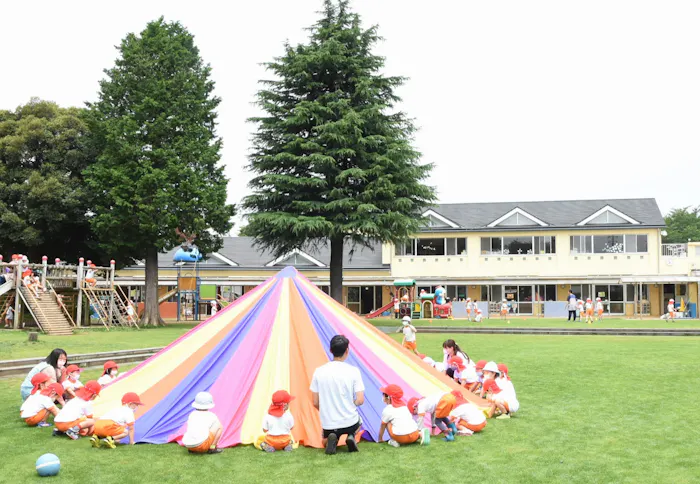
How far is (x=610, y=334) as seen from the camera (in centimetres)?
2955

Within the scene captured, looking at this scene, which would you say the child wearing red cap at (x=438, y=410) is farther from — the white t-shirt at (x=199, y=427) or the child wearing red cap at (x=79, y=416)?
the child wearing red cap at (x=79, y=416)

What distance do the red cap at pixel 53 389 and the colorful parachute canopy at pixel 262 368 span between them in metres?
0.63

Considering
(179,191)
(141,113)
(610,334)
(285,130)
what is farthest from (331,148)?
(610,334)

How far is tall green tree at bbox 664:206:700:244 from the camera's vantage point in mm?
76688

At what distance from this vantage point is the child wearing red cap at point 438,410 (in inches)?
352

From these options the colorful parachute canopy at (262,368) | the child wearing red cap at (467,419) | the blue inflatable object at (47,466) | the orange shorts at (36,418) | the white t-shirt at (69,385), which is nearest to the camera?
the blue inflatable object at (47,466)

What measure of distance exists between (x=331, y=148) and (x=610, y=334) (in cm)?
1516

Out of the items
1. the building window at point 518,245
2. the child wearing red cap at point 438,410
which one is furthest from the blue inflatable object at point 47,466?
the building window at point 518,245

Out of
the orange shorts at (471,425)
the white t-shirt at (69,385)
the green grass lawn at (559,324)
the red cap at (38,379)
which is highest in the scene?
the red cap at (38,379)

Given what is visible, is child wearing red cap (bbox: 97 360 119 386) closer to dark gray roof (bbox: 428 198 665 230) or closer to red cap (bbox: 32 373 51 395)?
red cap (bbox: 32 373 51 395)

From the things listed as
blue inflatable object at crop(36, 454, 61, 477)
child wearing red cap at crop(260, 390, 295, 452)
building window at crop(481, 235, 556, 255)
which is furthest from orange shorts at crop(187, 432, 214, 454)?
building window at crop(481, 235, 556, 255)

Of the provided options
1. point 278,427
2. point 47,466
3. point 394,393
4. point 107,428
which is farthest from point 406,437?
point 47,466

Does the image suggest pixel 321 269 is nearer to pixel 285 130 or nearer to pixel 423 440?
pixel 285 130

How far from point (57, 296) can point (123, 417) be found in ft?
80.0
